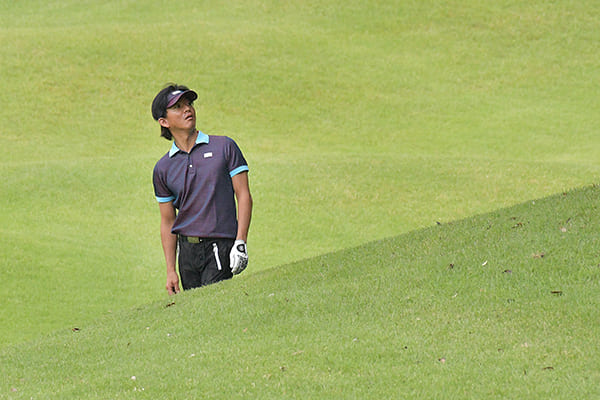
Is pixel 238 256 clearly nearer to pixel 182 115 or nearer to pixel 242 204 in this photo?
pixel 242 204

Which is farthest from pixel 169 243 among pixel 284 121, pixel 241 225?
pixel 284 121

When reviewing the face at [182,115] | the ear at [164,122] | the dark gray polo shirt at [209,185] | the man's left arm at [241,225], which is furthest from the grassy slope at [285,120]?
the man's left arm at [241,225]

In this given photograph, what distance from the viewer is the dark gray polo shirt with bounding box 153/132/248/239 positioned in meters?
8.45

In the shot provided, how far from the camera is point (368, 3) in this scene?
136 feet

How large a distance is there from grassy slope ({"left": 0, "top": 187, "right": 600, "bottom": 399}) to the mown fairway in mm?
5110

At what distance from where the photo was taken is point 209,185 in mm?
8453

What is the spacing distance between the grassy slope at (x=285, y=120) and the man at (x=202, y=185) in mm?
5047

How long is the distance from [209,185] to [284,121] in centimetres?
2223

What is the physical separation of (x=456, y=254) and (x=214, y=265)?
233 cm

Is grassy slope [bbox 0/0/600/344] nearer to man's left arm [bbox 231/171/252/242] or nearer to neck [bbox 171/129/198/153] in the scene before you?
neck [bbox 171/129/198/153]

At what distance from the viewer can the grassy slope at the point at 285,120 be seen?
58.4ft

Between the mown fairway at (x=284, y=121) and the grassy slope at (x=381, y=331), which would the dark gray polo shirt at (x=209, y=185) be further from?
the mown fairway at (x=284, y=121)

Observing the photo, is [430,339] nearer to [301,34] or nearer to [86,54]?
[86,54]

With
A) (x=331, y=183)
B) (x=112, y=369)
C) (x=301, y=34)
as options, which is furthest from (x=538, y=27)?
(x=112, y=369)
